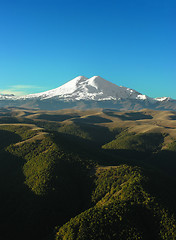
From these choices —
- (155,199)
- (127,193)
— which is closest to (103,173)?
(127,193)

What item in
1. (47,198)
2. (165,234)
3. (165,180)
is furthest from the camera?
(165,180)

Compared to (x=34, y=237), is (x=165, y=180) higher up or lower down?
higher up

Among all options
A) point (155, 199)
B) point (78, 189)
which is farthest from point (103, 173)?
point (155, 199)

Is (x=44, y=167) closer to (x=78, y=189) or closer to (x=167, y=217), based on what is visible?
(x=78, y=189)

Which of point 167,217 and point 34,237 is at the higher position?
point 167,217

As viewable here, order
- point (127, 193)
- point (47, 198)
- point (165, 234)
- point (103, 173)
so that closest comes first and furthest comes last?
point (165, 234) < point (127, 193) < point (47, 198) < point (103, 173)

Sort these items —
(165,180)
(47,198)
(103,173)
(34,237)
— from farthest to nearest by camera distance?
(103,173), (165,180), (47,198), (34,237)

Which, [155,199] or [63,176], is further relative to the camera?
[63,176]

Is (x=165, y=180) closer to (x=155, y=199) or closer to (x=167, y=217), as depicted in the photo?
(x=155, y=199)

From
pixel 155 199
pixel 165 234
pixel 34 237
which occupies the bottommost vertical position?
pixel 34 237
